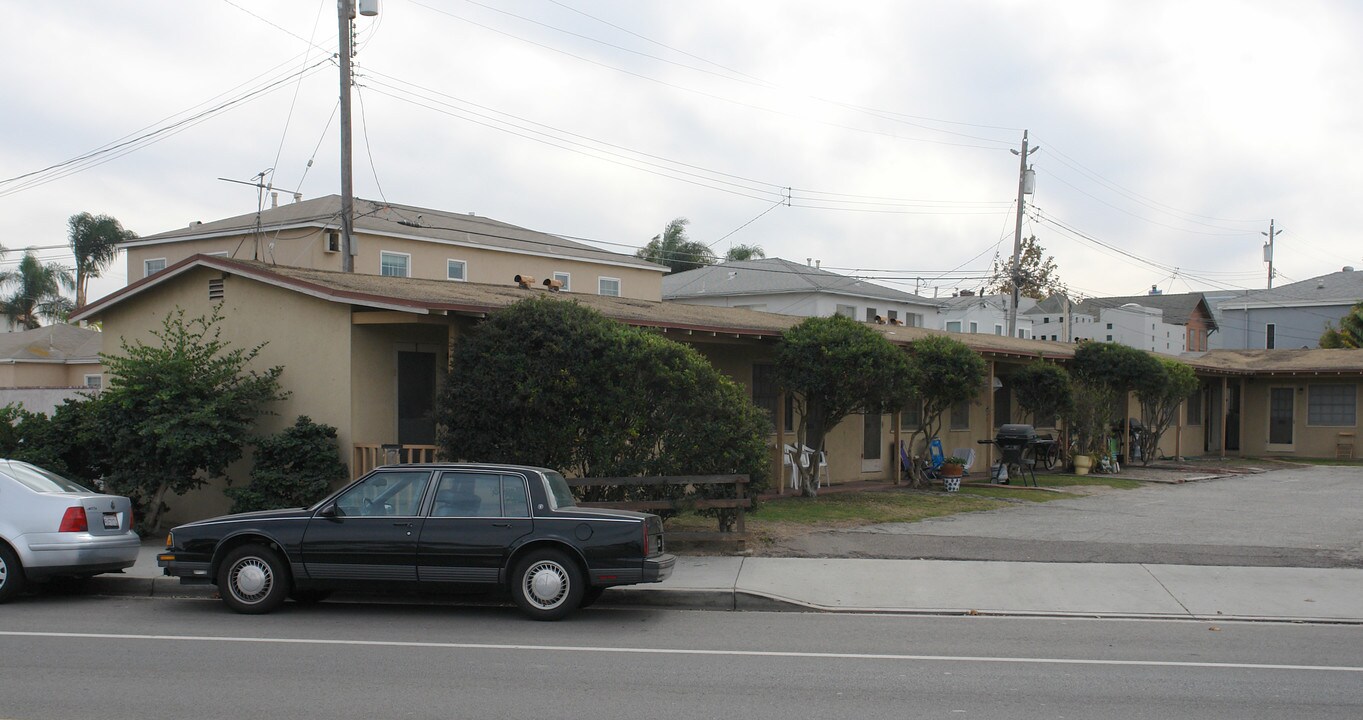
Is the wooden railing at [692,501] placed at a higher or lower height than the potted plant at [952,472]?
higher

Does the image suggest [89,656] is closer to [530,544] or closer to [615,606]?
[530,544]

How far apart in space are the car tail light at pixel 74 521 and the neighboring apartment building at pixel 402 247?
58.8 feet

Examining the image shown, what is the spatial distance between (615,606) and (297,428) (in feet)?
18.7

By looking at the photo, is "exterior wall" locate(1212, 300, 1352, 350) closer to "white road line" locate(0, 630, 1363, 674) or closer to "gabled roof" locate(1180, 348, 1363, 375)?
"gabled roof" locate(1180, 348, 1363, 375)

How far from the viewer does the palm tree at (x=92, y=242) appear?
5747 centimetres

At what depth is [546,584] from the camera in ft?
32.1

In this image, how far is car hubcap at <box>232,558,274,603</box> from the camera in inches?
391

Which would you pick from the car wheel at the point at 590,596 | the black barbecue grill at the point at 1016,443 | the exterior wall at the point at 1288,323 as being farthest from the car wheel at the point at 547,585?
the exterior wall at the point at 1288,323

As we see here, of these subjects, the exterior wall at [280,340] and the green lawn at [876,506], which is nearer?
the exterior wall at [280,340]

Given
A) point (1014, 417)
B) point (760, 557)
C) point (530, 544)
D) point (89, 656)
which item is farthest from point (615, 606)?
point (1014, 417)

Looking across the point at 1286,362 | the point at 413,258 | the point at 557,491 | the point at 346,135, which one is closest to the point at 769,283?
the point at 413,258

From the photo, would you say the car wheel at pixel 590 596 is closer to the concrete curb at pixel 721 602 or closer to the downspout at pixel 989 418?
the concrete curb at pixel 721 602

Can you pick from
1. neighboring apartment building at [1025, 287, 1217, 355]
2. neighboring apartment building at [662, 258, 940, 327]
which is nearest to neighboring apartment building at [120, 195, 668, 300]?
neighboring apartment building at [662, 258, 940, 327]

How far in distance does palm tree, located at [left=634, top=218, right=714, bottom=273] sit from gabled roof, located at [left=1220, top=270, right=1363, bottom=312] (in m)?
28.5
